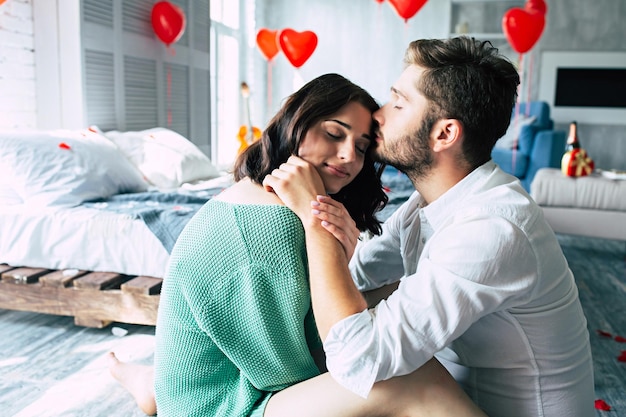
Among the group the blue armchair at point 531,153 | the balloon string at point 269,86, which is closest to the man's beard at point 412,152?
the blue armchair at point 531,153

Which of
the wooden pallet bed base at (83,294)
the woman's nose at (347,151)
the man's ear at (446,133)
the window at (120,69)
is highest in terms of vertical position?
the window at (120,69)

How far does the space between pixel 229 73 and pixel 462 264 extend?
5.61m

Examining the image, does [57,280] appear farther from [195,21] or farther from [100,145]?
[195,21]

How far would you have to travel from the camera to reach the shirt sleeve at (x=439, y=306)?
98 cm

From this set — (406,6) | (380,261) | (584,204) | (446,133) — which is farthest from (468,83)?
(406,6)

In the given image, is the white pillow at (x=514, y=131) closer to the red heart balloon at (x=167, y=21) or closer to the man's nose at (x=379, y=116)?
the red heart balloon at (x=167, y=21)

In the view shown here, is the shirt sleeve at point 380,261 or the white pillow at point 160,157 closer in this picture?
the shirt sleeve at point 380,261

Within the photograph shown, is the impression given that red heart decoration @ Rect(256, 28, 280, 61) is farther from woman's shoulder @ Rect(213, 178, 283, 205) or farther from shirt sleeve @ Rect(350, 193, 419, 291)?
woman's shoulder @ Rect(213, 178, 283, 205)

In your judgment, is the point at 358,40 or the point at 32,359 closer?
the point at 32,359

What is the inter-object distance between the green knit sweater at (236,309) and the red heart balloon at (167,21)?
312 cm

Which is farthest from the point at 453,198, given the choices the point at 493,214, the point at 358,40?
the point at 358,40

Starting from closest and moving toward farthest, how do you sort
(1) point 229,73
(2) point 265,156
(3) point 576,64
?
(2) point 265,156, (1) point 229,73, (3) point 576,64

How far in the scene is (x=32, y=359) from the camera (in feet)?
6.82

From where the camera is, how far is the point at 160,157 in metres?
3.35
